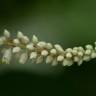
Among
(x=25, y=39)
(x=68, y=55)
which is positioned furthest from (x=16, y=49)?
(x=68, y=55)

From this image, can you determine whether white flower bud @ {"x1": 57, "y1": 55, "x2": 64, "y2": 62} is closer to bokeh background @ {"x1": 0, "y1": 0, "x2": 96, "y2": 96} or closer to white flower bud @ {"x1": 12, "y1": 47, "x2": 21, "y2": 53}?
white flower bud @ {"x1": 12, "y1": 47, "x2": 21, "y2": 53}

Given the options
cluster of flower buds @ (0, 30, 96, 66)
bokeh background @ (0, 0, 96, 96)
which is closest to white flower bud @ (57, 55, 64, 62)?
cluster of flower buds @ (0, 30, 96, 66)

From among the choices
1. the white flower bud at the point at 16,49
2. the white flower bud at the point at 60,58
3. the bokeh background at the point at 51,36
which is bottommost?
the white flower bud at the point at 60,58

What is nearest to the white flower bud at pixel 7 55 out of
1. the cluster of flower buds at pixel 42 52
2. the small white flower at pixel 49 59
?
the cluster of flower buds at pixel 42 52

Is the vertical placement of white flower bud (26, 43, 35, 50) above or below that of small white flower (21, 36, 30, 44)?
below

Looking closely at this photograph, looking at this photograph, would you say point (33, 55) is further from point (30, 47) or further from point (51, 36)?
point (51, 36)

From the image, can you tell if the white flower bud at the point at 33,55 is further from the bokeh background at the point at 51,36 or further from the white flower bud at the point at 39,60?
the bokeh background at the point at 51,36

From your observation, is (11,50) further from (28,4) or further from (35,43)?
(28,4)

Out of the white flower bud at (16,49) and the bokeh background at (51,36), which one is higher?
the bokeh background at (51,36)
